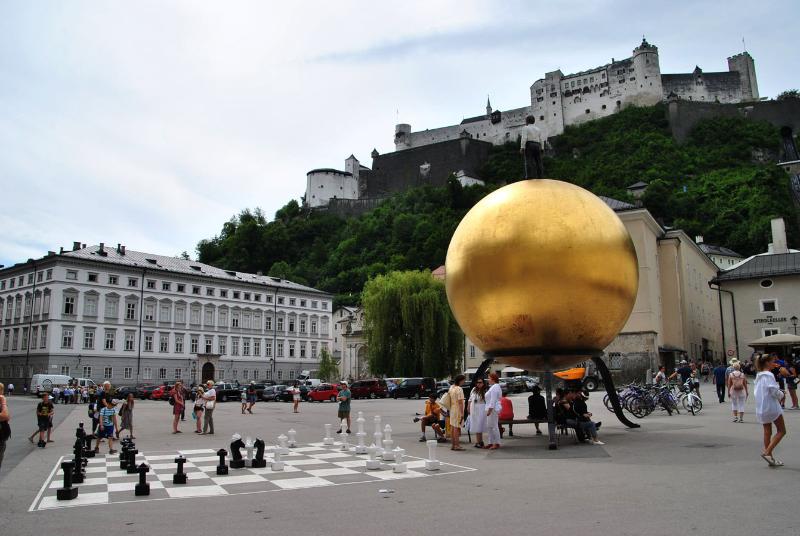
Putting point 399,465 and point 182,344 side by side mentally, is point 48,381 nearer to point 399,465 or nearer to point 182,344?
point 182,344

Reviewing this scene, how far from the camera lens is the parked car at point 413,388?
43219 mm

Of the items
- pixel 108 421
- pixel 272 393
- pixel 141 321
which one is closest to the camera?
pixel 108 421

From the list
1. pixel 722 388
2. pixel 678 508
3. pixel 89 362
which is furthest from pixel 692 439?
pixel 89 362

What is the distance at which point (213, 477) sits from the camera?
1053cm

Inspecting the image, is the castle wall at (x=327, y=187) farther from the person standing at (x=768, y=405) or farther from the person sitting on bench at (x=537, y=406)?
the person standing at (x=768, y=405)

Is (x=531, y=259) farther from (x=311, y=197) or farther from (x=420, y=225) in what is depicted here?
(x=311, y=197)

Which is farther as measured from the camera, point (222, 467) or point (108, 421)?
point (108, 421)

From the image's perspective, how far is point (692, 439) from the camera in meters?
14.0

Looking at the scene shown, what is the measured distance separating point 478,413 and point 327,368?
6456 cm

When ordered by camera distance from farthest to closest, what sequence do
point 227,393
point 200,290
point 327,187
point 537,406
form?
point 327,187
point 200,290
point 227,393
point 537,406

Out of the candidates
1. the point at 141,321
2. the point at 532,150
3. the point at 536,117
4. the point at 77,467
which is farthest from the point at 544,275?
the point at 536,117

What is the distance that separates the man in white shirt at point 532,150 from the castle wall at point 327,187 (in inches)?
5038

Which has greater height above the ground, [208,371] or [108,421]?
[208,371]

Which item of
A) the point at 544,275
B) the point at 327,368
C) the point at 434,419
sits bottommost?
the point at 434,419
